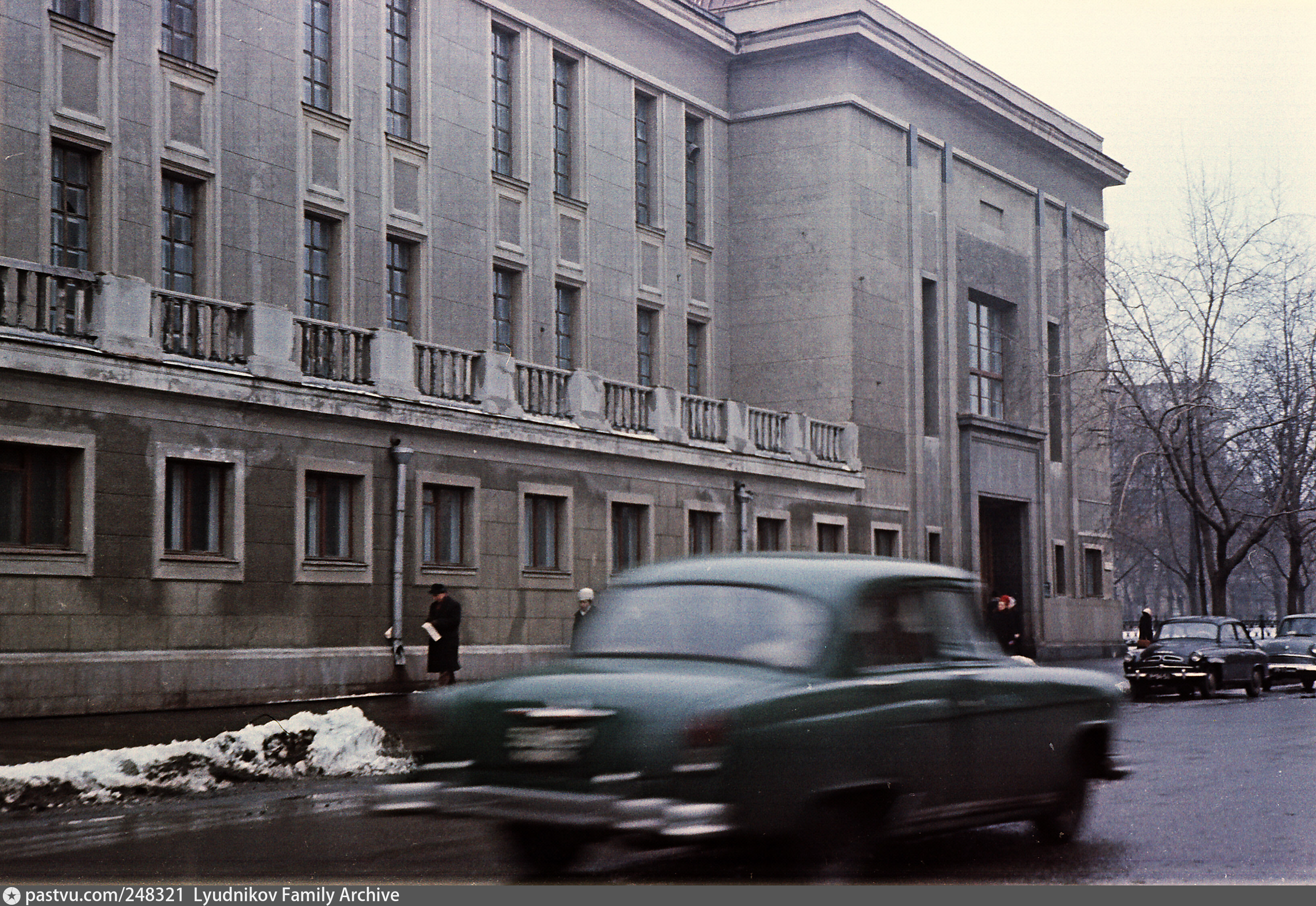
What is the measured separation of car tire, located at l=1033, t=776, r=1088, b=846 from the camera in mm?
9781

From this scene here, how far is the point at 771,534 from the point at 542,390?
8773mm

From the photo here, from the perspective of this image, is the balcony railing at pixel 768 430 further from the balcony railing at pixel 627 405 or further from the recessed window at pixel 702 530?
the balcony railing at pixel 627 405

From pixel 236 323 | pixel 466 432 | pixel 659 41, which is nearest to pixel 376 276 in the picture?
pixel 466 432

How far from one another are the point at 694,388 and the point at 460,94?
35.9 ft

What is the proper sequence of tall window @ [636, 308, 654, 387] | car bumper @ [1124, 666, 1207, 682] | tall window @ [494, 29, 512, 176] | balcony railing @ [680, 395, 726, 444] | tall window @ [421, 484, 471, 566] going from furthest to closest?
1. tall window @ [636, 308, 654, 387]
2. balcony railing @ [680, 395, 726, 444]
3. tall window @ [494, 29, 512, 176]
4. car bumper @ [1124, 666, 1207, 682]
5. tall window @ [421, 484, 471, 566]

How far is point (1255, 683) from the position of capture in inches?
1200

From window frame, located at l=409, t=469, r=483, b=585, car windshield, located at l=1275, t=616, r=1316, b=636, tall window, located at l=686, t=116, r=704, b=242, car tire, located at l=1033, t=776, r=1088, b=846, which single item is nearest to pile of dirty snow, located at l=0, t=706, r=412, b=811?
car tire, located at l=1033, t=776, r=1088, b=846

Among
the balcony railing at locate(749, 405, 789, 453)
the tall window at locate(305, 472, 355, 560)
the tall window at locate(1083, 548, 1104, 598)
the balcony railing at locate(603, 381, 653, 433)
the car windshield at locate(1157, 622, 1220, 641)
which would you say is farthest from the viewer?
the tall window at locate(1083, 548, 1104, 598)

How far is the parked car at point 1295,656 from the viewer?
32.7m

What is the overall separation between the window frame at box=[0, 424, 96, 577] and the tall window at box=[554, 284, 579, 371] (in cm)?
1489

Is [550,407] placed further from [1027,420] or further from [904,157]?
[1027,420]

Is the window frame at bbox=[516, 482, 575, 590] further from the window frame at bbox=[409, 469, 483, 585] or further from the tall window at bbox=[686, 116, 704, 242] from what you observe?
the tall window at bbox=[686, 116, 704, 242]

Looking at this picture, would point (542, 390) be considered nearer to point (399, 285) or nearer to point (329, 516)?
point (399, 285)

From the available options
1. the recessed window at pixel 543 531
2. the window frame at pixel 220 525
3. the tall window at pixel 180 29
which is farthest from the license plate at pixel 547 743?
the recessed window at pixel 543 531
